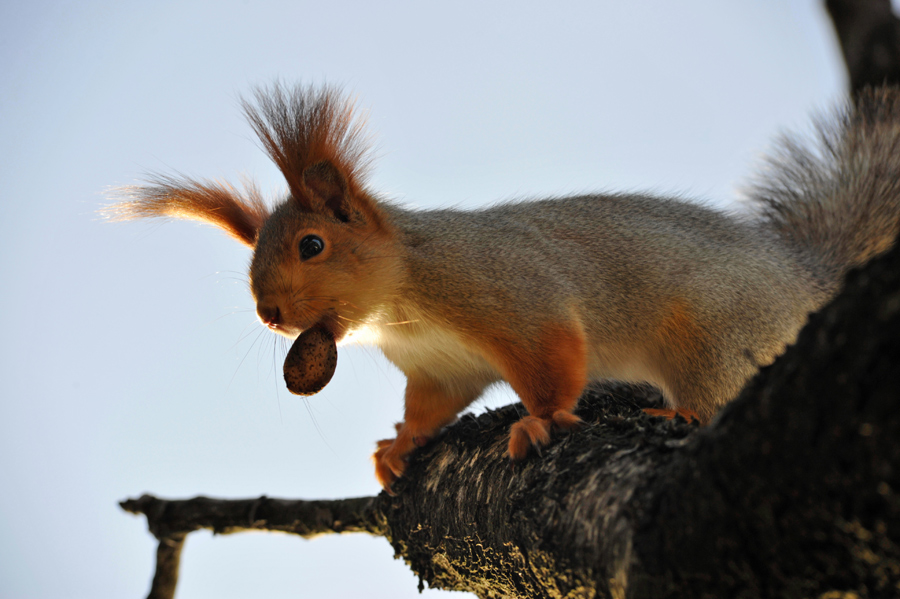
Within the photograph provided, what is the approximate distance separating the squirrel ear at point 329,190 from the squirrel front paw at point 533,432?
67 cm

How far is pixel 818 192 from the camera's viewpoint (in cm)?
182

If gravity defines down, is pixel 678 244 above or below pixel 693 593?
above

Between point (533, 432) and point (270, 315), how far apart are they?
0.61 meters

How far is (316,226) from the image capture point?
145 cm

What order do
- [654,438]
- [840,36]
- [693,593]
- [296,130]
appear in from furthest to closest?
[840,36], [296,130], [654,438], [693,593]

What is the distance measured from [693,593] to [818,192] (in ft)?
5.34

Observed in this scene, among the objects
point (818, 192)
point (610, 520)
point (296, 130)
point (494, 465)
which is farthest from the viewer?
point (818, 192)

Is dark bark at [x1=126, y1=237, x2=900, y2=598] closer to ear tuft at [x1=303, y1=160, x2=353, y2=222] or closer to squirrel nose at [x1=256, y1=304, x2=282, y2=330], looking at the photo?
squirrel nose at [x1=256, y1=304, x2=282, y2=330]

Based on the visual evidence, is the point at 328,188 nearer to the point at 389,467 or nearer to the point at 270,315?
the point at 270,315

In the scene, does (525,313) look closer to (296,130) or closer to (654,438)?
(654,438)

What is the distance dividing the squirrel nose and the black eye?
0.14 m

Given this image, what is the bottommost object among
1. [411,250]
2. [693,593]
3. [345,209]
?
[693,593]

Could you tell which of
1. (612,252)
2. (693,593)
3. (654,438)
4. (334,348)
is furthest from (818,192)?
(693,593)

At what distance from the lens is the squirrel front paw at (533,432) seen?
42.4 inches
